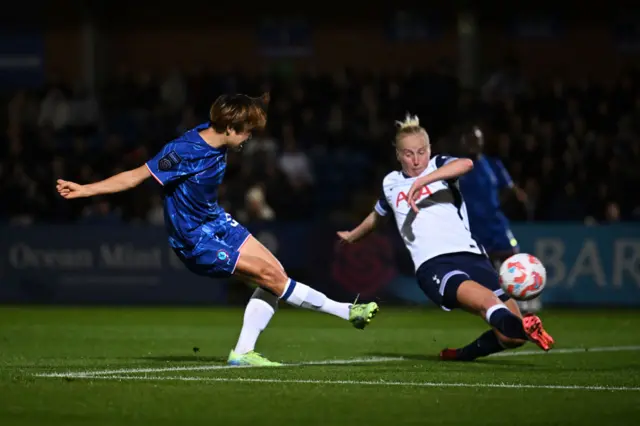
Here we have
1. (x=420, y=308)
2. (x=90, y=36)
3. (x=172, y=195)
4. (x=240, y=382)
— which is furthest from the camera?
(x=90, y=36)

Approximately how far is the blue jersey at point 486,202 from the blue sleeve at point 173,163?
5400 millimetres

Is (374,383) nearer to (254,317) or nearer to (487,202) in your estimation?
(254,317)

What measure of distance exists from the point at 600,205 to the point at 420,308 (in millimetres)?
3300

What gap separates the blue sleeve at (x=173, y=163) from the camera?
9.34 meters

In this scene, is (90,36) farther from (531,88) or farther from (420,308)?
(420,308)

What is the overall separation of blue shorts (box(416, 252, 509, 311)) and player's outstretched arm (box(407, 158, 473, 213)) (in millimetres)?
486

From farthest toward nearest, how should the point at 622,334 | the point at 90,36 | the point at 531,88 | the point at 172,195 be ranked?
the point at 90,36 < the point at 531,88 < the point at 622,334 < the point at 172,195

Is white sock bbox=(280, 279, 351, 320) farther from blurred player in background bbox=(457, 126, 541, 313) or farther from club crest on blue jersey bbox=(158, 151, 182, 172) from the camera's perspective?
blurred player in background bbox=(457, 126, 541, 313)

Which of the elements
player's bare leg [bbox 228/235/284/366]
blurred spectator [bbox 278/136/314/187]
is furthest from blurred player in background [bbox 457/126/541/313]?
blurred spectator [bbox 278/136/314/187]

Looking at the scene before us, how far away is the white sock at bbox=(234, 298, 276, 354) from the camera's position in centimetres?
975

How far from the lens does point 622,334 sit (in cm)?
1378

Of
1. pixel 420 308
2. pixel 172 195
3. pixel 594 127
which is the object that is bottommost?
pixel 420 308

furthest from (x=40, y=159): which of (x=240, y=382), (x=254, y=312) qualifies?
(x=240, y=382)

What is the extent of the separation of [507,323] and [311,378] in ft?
4.91
